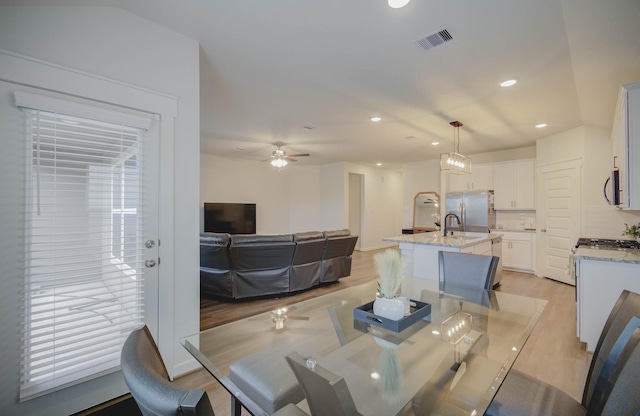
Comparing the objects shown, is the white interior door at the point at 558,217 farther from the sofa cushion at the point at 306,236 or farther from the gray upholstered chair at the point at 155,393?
the gray upholstered chair at the point at 155,393

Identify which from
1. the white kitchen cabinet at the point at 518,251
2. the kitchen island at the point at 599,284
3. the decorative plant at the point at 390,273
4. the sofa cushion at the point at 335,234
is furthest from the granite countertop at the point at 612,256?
the white kitchen cabinet at the point at 518,251

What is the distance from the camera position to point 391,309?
1.57 metres

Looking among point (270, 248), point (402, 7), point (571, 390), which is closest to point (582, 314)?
point (571, 390)

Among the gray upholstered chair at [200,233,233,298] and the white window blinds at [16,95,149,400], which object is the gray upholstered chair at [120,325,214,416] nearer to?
the white window blinds at [16,95,149,400]

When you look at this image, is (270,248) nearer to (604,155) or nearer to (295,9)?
(295,9)

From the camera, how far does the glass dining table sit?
112 centimetres

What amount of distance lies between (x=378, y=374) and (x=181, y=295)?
1.67m

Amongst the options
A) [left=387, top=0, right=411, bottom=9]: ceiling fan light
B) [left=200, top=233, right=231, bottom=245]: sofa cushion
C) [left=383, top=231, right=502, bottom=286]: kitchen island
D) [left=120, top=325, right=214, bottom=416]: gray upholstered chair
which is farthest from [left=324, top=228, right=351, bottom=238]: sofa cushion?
[left=120, top=325, right=214, bottom=416]: gray upholstered chair

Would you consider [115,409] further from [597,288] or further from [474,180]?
[474,180]

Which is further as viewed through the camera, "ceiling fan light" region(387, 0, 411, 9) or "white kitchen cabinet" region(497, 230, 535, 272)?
"white kitchen cabinet" region(497, 230, 535, 272)

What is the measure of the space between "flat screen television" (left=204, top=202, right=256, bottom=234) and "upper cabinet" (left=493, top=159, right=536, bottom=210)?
6.00 meters

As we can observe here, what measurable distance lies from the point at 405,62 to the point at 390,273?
2122mm

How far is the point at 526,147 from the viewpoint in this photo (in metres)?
6.16

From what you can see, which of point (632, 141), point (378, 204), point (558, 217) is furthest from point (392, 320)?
point (378, 204)
